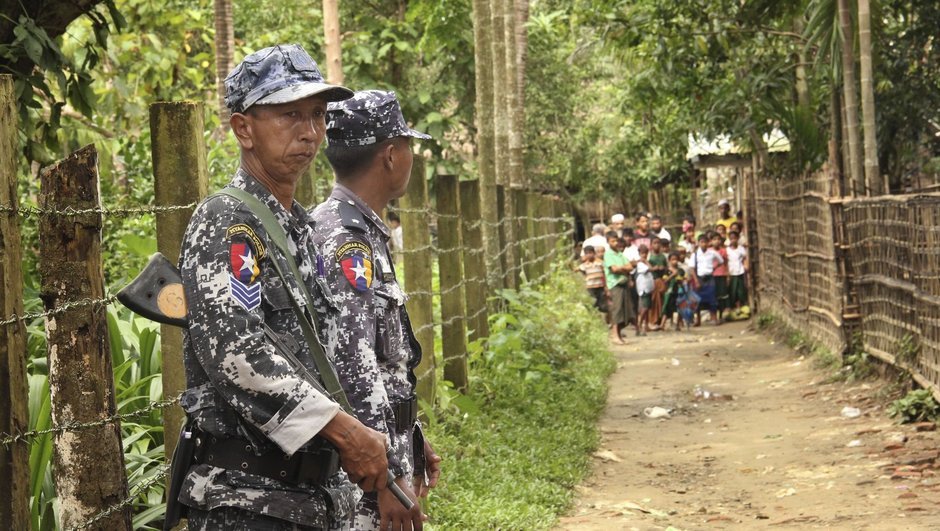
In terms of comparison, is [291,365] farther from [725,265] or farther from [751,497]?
[725,265]

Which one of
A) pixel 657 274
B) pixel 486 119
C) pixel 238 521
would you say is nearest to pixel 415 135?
pixel 238 521

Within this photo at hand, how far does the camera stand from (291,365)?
2.67 meters

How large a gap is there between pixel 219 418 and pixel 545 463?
5113mm

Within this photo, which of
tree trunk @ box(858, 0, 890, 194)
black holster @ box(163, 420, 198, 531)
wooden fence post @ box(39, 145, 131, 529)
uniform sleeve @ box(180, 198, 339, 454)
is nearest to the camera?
uniform sleeve @ box(180, 198, 339, 454)

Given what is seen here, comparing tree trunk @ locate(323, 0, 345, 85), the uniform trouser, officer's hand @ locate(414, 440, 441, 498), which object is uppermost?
tree trunk @ locate(323, 0, 345, 85)

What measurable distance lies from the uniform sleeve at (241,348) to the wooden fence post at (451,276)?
195 inches

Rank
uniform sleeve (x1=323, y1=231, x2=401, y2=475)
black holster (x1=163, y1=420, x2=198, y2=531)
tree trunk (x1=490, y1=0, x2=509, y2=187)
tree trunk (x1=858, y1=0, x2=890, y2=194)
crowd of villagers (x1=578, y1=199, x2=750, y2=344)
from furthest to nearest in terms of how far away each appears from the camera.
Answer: crowd of villagers (x1=578, y1=199, x2=750, y2=344)
tree trunk (x1=490, y1=0, x2=509, y2=187)
tree trunk (x1=858, y1=0, x2=890, y2=194)
uniform sleeve (x1=323, y1=231, x2=401, y2=475)
black holster (x1=163, y1=420, x2=198, y2=531)

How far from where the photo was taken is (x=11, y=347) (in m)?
2.80

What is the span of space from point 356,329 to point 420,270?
3.72 metres

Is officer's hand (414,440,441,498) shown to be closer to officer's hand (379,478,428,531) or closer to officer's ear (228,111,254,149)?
officer's hand (379,478,428,531)

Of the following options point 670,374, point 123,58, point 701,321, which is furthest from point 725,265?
point 123,58

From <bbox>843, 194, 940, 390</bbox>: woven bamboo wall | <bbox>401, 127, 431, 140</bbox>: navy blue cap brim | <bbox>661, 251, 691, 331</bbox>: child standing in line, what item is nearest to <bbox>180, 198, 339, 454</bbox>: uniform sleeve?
<bbox>401, 127, 431, 140</bbox>: navy blue cap brim

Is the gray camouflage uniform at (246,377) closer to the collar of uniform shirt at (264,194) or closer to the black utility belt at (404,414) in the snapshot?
the collar of uniform shirt at (264,194)

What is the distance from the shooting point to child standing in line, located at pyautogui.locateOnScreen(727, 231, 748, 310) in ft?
60.5
